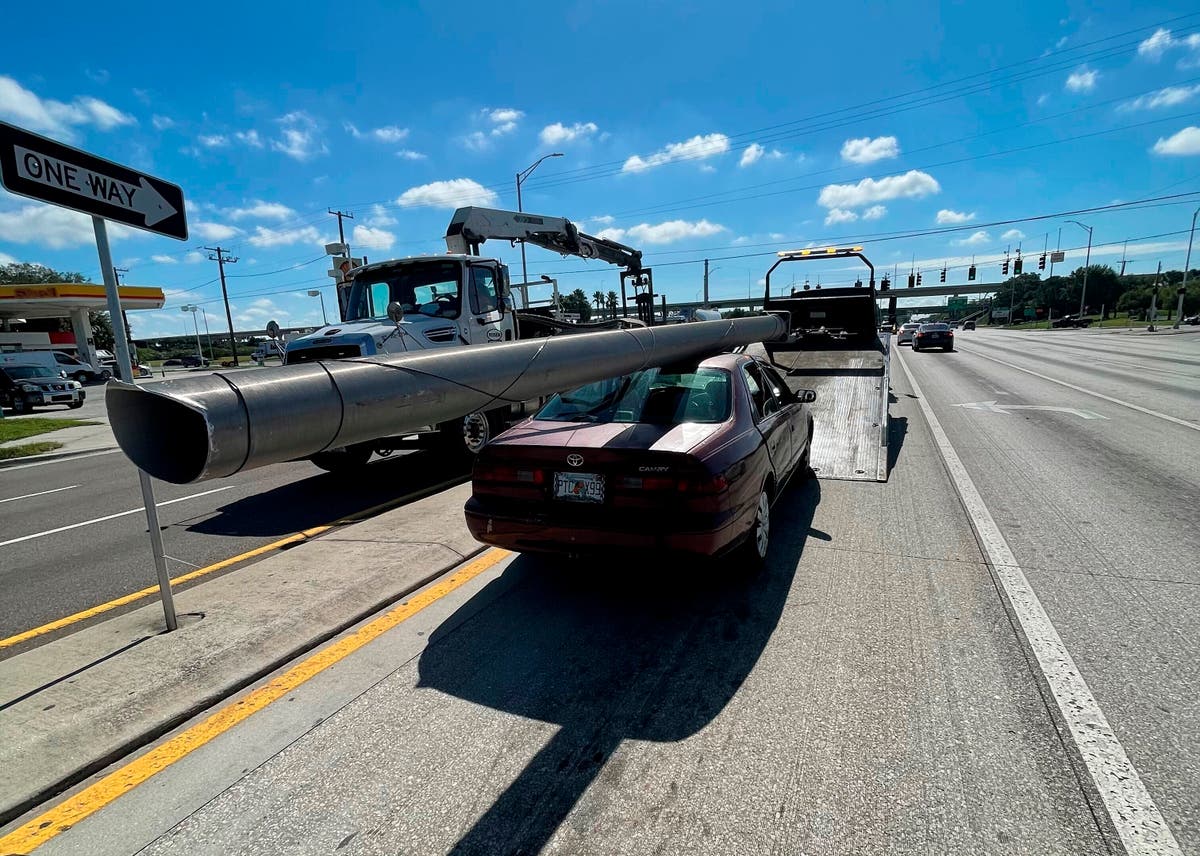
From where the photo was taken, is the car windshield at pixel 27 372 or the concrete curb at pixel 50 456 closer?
the concrete curb at pixel 50 456

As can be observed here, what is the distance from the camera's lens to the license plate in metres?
3.66

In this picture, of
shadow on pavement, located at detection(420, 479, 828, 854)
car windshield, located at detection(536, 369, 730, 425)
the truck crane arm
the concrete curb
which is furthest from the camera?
the concrete curb

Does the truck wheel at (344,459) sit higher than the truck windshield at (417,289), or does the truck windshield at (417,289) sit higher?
the truck windshield at (417,289)

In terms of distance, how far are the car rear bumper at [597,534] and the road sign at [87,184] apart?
8.50 ft

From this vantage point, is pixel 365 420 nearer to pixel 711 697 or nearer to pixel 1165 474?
pixel 711 697

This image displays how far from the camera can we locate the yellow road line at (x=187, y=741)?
2238 mm

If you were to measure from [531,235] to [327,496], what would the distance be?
6.74 meters

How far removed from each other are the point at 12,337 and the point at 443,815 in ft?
188

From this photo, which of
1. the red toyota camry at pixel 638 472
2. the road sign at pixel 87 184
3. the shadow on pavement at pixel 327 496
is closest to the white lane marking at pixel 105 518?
the shadow on pavement at pixel 327 496

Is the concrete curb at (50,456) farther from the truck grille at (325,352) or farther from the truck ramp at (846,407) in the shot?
the truck ramp at (846,407)

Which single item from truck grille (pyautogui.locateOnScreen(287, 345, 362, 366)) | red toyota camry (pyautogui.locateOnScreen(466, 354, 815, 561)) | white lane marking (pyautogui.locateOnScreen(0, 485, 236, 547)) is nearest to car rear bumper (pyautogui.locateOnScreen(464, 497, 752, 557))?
red toyota camry (pyautogui.locateOnScreen(466, 354, 815, 561))

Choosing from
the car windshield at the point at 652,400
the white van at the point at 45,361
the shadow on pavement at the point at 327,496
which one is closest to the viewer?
the car windshield at the point at 652,400

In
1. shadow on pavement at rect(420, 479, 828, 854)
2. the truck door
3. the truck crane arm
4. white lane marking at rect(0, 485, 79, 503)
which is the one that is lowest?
white lane marking at rect(0, 485, 79, 503)

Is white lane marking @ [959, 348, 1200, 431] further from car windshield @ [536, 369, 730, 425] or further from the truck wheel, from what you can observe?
the truck wheel
